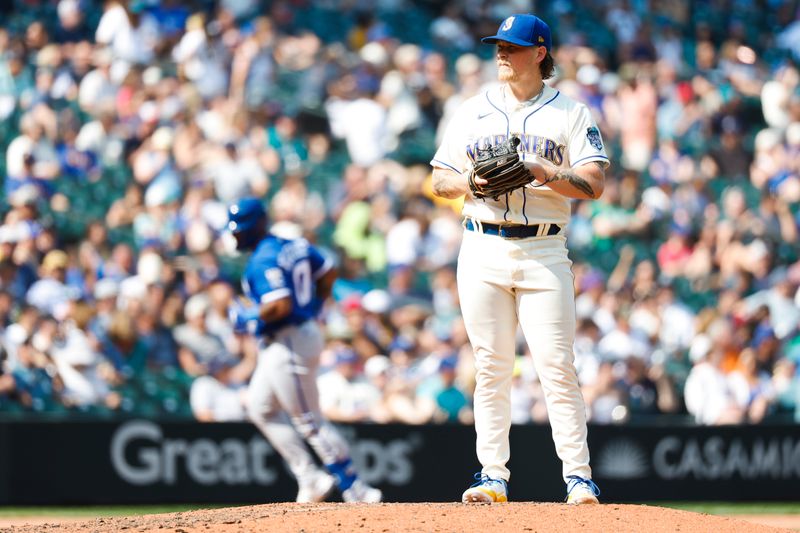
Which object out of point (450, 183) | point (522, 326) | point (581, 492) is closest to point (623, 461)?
point (581, 492)

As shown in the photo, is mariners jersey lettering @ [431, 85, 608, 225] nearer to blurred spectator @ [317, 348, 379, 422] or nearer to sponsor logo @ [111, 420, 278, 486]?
sponsor logo @ [111, 420, 278, 486]

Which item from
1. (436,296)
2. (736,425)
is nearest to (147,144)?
(436,296)

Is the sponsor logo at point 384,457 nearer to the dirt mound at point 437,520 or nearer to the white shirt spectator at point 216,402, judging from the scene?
the white shirt spectator at point 216,402

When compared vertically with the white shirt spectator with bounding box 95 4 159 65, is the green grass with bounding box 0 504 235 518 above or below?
below

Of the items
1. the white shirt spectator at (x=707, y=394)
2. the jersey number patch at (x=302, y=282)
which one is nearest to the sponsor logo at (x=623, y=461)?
the white shirt spectator at (x=707, y=394)

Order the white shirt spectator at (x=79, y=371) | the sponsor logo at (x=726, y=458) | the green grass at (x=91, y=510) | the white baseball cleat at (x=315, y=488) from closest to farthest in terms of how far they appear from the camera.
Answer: the white baseball cleat at (x=315, y=488), the green grass at (x=91, y=510), the white shirt spectator at (x=79, y=371), the sponsor logo at (x=726, y=458)

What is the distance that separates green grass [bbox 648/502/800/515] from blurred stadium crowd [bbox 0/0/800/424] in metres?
0.77

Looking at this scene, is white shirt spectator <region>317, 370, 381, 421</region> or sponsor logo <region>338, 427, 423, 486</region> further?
white shirt spectator <region>317, 370, 381, 421</region>

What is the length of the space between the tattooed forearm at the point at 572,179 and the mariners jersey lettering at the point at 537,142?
8cm

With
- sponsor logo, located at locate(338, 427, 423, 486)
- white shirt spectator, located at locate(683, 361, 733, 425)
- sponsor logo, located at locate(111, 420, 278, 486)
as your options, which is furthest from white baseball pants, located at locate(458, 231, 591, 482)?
white shirt spectator, located at locate(683, 361, 733, 425)

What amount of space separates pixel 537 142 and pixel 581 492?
4.79ft

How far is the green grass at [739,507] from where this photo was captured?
35.6ft

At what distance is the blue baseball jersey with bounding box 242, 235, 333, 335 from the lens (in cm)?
834

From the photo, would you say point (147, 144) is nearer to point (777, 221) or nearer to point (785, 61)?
point (777, 221)
